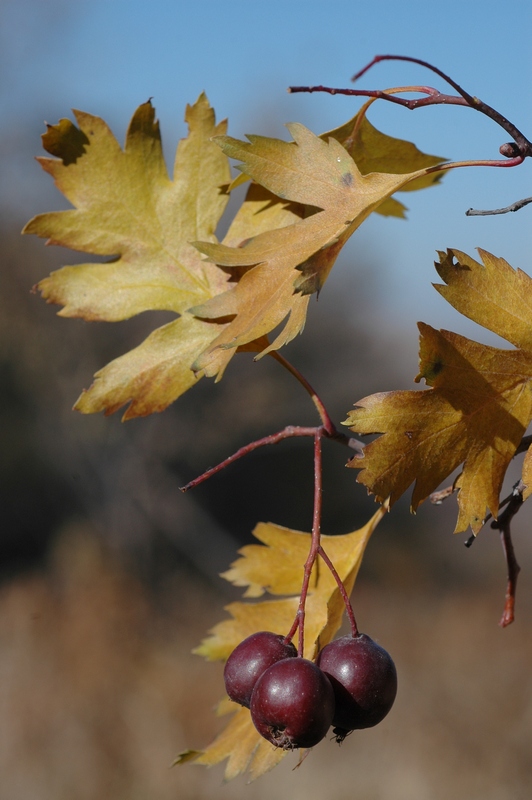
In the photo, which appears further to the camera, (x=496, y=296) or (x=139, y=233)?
(x=139, y=233)

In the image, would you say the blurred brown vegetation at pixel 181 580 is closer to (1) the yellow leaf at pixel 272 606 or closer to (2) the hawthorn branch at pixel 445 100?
(1) the yellow leaf at pixel 272 606

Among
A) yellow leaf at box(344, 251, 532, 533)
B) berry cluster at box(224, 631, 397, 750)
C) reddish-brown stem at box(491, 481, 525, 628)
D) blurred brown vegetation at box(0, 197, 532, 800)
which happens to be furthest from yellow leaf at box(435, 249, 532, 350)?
blurred brown vegetation at box(0, 197, 532, 800)

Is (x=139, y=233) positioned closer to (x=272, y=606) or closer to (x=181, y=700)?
(x=272, y=606)

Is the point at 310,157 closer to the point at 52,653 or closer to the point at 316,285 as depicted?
the point at 316,285

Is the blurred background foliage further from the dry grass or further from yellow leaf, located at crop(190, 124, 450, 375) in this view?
yellow leaf, located at crop(190, 124, 450, 375)

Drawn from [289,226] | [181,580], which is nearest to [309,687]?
[289,226]

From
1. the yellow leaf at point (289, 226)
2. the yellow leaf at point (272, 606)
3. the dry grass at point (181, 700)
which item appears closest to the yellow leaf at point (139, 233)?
the yellow leaf at point (289, 226)
